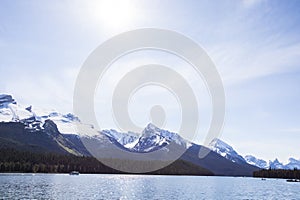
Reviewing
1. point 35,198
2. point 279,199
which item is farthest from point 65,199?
point 279,199

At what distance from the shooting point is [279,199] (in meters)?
122

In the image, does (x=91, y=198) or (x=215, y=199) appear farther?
(x=215, y=199)

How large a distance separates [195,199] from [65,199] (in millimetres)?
39260

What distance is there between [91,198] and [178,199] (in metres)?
25.8

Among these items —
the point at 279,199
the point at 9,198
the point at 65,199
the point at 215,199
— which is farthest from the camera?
the point at 279,199

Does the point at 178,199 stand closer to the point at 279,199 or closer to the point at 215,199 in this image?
the point at 215,199

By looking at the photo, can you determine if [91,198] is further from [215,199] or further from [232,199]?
[232,199]

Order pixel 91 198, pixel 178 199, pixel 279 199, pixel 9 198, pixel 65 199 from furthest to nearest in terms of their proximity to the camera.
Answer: pixel 279 199, pixel 178 199, pixel 91 198, pixel 65 199, pixel 9 198

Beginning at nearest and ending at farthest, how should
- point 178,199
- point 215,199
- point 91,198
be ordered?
point 91,198 → point 178,199 → point 215,199

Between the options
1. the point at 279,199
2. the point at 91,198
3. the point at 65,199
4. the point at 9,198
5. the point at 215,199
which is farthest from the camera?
the point at 279,199

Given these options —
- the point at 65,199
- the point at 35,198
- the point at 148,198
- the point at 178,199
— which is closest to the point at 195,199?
the point at 178,199

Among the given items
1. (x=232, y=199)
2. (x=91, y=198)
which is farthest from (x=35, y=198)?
(x=232, y=199)

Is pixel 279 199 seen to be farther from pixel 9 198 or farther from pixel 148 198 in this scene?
pixel 9 198

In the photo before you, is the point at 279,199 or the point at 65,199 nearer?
the point at 65,199
